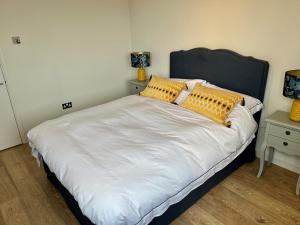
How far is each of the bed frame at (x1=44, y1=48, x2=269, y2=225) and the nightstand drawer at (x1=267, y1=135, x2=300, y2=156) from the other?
1.10 ft

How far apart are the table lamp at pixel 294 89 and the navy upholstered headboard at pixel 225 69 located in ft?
1.06

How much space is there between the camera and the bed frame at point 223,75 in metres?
2.06

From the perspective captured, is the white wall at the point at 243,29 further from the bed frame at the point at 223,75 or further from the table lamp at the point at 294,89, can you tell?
the table lamp at the point at 294,89

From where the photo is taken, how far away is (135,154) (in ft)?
5.61

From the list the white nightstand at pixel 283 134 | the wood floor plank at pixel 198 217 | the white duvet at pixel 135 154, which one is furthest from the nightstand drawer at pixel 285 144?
the wood floor plank at pixel 198 217

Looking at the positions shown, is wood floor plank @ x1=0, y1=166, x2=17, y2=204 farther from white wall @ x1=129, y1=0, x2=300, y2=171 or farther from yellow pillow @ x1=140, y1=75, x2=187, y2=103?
white wall @ x1=129, y1=0, x2=300, y2=171

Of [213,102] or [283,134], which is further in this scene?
[213,102]

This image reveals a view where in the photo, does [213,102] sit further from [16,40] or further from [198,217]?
[16,40]

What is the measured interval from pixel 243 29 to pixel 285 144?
1.23m

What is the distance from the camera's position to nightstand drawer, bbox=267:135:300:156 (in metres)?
2.03

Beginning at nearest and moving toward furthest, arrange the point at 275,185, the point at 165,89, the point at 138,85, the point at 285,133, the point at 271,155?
the point at 285,133
the point at 275,185
the point at 271,155
the point at 165,89
the point at 138,85

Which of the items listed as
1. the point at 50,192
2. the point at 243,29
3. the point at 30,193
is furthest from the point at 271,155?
the point at 30,193

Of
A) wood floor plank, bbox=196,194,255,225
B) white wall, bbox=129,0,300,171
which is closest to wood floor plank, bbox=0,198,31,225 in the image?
wood floor plank, bbox=196,194,255,225

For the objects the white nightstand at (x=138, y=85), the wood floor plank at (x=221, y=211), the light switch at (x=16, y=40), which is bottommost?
the wood floor plank at (x=221, y=211)
